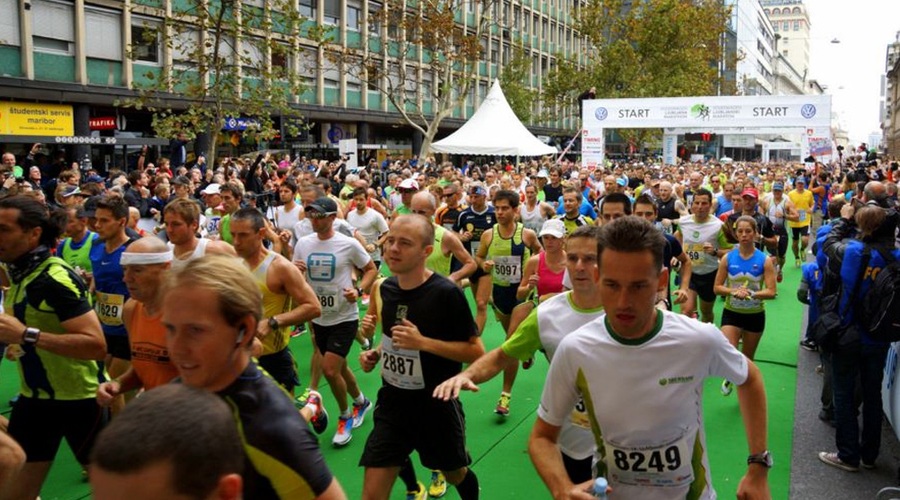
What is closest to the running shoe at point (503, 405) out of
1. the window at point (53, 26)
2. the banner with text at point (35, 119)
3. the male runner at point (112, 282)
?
the male runner at point (112, 282)

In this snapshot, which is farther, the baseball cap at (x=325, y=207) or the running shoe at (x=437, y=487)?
the baseball cap at (x=325, y=207)

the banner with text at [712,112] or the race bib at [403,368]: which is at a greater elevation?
the banner with text at [712,112]

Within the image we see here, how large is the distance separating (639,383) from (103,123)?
26195mm

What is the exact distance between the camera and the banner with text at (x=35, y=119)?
22688 millimetres

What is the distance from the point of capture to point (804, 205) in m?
16.3

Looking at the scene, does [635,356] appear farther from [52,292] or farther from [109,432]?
[52,292]

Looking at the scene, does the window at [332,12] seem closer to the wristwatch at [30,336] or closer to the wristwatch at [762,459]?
the wristwatch at [30,336]

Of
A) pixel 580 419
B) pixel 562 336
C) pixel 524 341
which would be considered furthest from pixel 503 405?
pixel 524 341

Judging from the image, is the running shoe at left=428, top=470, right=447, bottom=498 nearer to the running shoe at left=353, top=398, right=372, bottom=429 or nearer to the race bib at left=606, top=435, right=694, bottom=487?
the running shoe at left=353, top=398, right=372, bottom=429

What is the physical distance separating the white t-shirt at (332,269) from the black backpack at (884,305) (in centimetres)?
396

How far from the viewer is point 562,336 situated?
3.81 meters

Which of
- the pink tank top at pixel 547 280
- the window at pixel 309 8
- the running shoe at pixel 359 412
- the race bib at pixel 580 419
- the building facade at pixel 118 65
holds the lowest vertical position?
the running shoe at pixel 359 412

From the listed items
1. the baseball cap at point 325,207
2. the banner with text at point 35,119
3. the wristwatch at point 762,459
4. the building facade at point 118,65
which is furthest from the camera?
the building facade at point 118,65

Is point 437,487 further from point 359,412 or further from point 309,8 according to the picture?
point 309,8
